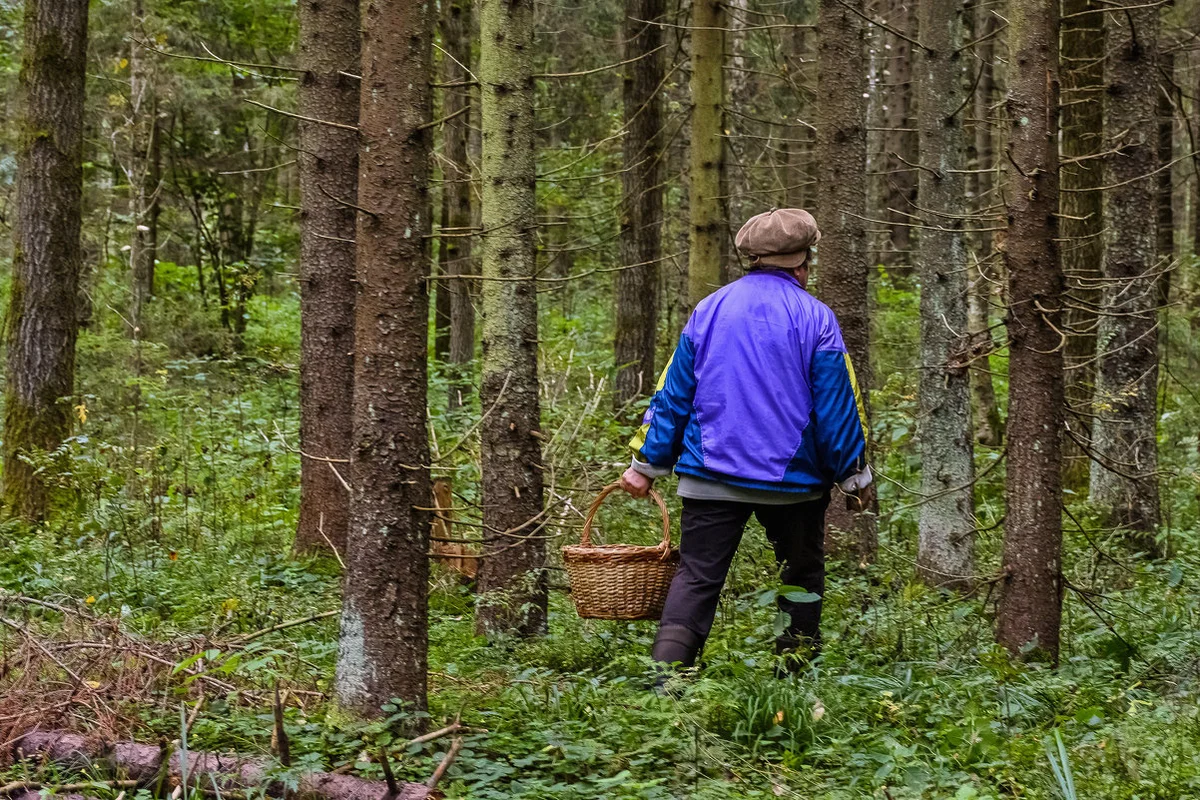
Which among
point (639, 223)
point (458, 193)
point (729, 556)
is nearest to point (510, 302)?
point (729, 556)

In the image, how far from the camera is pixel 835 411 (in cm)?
510

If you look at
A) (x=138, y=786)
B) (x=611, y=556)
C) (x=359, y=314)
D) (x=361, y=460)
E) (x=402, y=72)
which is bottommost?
(x=138, y=786)

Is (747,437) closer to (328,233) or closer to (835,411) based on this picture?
(835,411)

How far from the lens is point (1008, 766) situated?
12.8 ft

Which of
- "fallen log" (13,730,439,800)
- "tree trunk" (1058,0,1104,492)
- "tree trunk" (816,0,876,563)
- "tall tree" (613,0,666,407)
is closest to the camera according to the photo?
"fallen log" (13,730,439,800)

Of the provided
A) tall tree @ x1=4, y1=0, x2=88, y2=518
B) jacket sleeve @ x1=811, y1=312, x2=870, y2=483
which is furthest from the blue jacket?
tall tree @ x1=4, y1=0, x2=88, y2=518

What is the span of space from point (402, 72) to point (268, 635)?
9.47ft

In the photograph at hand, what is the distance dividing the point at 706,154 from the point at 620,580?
260 inches

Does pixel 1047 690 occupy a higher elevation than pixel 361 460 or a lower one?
lower

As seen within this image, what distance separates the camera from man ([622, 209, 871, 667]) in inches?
197

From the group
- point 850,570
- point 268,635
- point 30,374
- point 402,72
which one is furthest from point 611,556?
point 30,374

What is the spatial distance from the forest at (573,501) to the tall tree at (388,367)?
0.05 ft

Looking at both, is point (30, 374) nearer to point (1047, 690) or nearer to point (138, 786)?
point (138, 786)

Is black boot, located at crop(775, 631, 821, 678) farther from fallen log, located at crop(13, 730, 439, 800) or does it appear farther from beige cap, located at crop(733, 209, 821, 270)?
fallen log, located at crop(13, 730, 439, 800)
